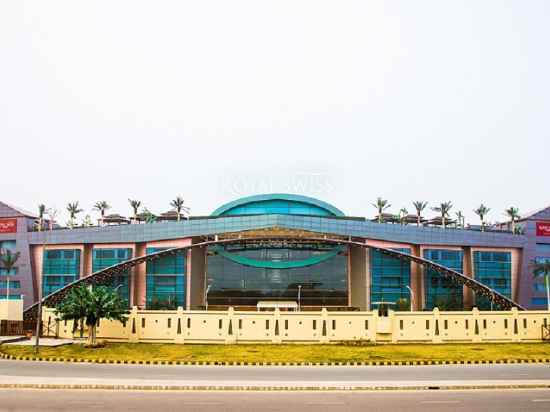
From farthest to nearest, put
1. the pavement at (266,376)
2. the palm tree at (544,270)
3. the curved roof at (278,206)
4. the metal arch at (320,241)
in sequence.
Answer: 1. the curved roof at (278,206)
2. the palm tree at (544,270)
3. the metal arch at (320,241)
4. the pavement at (266,376)

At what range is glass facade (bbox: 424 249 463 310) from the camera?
10556 centimetres

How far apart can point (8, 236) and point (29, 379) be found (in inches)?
3177

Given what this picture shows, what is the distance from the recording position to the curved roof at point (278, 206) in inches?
4648

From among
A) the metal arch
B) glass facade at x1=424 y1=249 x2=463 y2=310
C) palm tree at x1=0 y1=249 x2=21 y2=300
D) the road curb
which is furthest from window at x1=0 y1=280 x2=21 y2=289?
the road curb

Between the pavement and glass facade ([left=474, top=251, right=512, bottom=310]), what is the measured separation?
58189 mm

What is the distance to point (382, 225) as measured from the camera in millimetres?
106062

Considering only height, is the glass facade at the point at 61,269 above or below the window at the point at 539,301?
above

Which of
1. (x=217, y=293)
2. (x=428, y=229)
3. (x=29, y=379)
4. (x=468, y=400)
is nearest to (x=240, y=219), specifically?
(x=217, y=293)

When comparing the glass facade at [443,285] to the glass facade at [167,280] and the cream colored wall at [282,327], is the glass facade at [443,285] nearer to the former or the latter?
the cream colored wall at [282,327]

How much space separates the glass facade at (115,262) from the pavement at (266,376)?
55733 mm

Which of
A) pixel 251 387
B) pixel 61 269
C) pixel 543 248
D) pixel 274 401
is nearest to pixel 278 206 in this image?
pixel 61 269

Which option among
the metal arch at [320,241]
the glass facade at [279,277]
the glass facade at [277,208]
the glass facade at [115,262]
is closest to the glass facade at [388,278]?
the metal arch at [320,241]

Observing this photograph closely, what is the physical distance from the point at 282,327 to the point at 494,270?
174 ft

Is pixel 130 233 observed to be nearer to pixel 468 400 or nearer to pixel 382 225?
pixel 382 225
